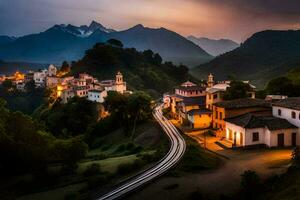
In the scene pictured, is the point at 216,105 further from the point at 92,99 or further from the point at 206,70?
the point at 206,70

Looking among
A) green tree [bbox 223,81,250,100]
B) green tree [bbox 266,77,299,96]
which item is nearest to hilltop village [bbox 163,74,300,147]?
green tree [bbox 223,81,250,100]

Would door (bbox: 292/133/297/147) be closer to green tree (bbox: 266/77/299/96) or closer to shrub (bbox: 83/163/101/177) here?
shrub (bbox: 83/163/101/177)

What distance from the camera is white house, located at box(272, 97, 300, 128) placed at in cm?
4062

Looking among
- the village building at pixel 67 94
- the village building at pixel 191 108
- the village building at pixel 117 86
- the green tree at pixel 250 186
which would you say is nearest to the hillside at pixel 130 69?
the village building at pixel 117 86

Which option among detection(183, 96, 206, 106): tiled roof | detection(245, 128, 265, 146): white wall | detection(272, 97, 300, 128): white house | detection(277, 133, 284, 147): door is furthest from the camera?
detection(183, 96, 206, 106): tiled roof

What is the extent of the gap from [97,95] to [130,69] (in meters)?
44.4

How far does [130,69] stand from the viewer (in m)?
123

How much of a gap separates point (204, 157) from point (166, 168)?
15.6ft

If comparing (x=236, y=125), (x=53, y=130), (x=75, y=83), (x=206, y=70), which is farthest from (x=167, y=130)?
(x=206, y=70)

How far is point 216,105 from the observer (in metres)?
50.3

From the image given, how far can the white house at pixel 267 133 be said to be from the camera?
39625mm

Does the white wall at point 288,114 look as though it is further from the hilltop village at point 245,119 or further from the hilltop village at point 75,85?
the hilltop village at point 75,85

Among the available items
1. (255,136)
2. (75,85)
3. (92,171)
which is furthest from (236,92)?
(75,85)

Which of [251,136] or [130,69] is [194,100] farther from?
[130,69]
